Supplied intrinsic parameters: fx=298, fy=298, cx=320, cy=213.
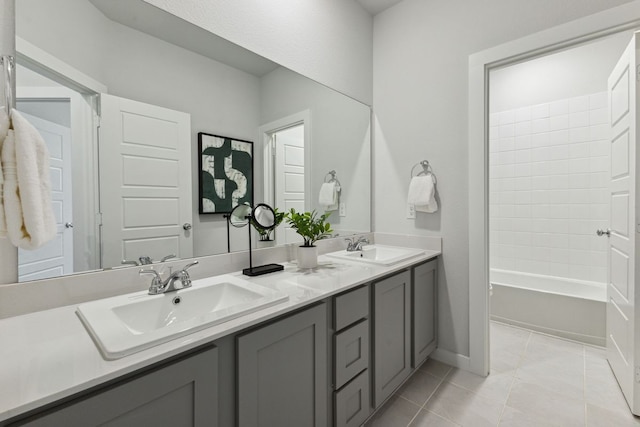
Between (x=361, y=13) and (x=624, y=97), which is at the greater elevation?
(x=361, y=13)

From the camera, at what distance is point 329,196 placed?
2.14 meters

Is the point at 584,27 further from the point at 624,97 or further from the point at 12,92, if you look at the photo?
the point at 12,92

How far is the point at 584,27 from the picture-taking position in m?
1.53

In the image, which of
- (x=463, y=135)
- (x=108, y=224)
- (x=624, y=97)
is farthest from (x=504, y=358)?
(x=108, y=224)

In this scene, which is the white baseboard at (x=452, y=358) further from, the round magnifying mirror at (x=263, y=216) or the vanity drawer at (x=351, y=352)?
the round magnifying mirror at (x=263, y=216)

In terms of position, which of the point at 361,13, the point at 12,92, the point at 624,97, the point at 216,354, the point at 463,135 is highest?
the point at 361,13

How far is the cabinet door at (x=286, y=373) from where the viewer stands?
0.90 meters

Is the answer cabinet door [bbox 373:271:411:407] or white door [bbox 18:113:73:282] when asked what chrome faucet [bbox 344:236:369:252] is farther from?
Answer: white door [bbox 18:113:73:282]

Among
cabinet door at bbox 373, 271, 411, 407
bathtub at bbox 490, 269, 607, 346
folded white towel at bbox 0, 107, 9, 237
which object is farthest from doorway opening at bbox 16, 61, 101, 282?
bathtub at bbox 490, 269, 607, 346

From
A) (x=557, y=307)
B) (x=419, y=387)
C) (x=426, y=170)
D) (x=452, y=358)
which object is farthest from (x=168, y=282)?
(x=557, y=307)

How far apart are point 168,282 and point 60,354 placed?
0.45 m

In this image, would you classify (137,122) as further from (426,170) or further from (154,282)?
(426,170)

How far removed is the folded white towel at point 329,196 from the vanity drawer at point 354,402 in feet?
3.58

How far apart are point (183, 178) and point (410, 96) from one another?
1697mm
